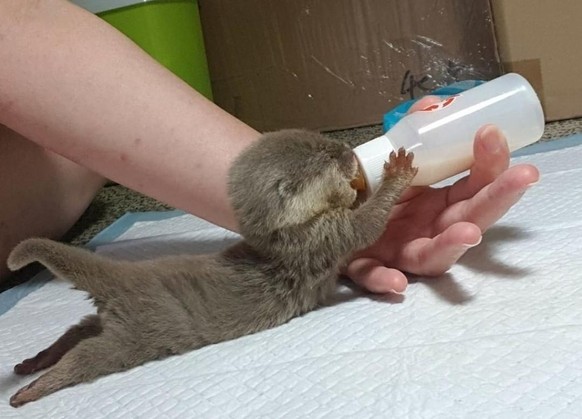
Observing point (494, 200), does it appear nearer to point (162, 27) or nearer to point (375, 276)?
point (375, 276)

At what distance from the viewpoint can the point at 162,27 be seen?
1639mm

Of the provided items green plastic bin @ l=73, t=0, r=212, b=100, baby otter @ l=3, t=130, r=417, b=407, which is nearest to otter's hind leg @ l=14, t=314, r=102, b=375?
baby otter @ l=3, t=130, r=417, b=407

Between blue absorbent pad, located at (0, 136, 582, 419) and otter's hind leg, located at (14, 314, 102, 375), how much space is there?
16 mm

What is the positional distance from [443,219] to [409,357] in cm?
21

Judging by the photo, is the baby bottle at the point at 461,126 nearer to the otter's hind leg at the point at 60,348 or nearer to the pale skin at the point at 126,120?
the pale skin at the point at 126,120

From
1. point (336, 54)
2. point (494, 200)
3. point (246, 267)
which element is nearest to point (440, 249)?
point (494, 200)

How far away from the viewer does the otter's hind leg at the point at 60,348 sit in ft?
2.52

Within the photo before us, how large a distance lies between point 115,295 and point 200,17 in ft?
4.02

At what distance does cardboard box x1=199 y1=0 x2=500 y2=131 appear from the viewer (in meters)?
1.65

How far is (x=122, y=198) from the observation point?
1.53 meters

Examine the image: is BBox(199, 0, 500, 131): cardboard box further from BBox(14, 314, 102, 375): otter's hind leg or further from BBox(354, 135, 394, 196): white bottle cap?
BBox(14, 314, 102, 375): otter's hind leg

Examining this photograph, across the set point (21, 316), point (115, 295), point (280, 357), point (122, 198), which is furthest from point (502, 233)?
point (122, 198)

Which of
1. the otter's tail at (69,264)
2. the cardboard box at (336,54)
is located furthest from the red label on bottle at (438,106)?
the cardboard box at (336,54)

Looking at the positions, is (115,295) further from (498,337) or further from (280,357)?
(498,337)
